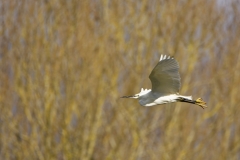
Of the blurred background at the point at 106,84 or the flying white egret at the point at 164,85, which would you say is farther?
the blurred background at the point at 106,84

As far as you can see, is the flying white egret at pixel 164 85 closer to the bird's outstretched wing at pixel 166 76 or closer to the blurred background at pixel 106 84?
the bird's outstretched wing at pixel 166 76

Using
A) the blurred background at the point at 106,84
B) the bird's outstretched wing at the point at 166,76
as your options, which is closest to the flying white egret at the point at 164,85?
the bird's outstretched wing at the point at 166,76

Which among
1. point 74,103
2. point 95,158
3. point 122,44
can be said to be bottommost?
point 95,158

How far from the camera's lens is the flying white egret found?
26.6ft

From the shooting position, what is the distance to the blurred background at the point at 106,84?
586 inches

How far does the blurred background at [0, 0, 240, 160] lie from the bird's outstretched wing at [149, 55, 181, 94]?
245 inches

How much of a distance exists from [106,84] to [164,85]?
6.77 m

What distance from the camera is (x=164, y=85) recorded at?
8445 mm

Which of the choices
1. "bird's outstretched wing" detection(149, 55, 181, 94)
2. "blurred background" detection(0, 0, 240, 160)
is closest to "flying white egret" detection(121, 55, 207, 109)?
"bird's outstretched wing" detection(149, 55, 181, 94)

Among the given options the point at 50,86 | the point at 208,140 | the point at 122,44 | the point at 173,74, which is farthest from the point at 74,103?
the point at 173,74

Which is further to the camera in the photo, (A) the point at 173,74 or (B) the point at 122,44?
(B) the point at 122,44

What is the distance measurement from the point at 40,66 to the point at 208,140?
3.73 m

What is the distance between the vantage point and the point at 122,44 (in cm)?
1579

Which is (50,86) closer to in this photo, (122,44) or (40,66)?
(40,66)
